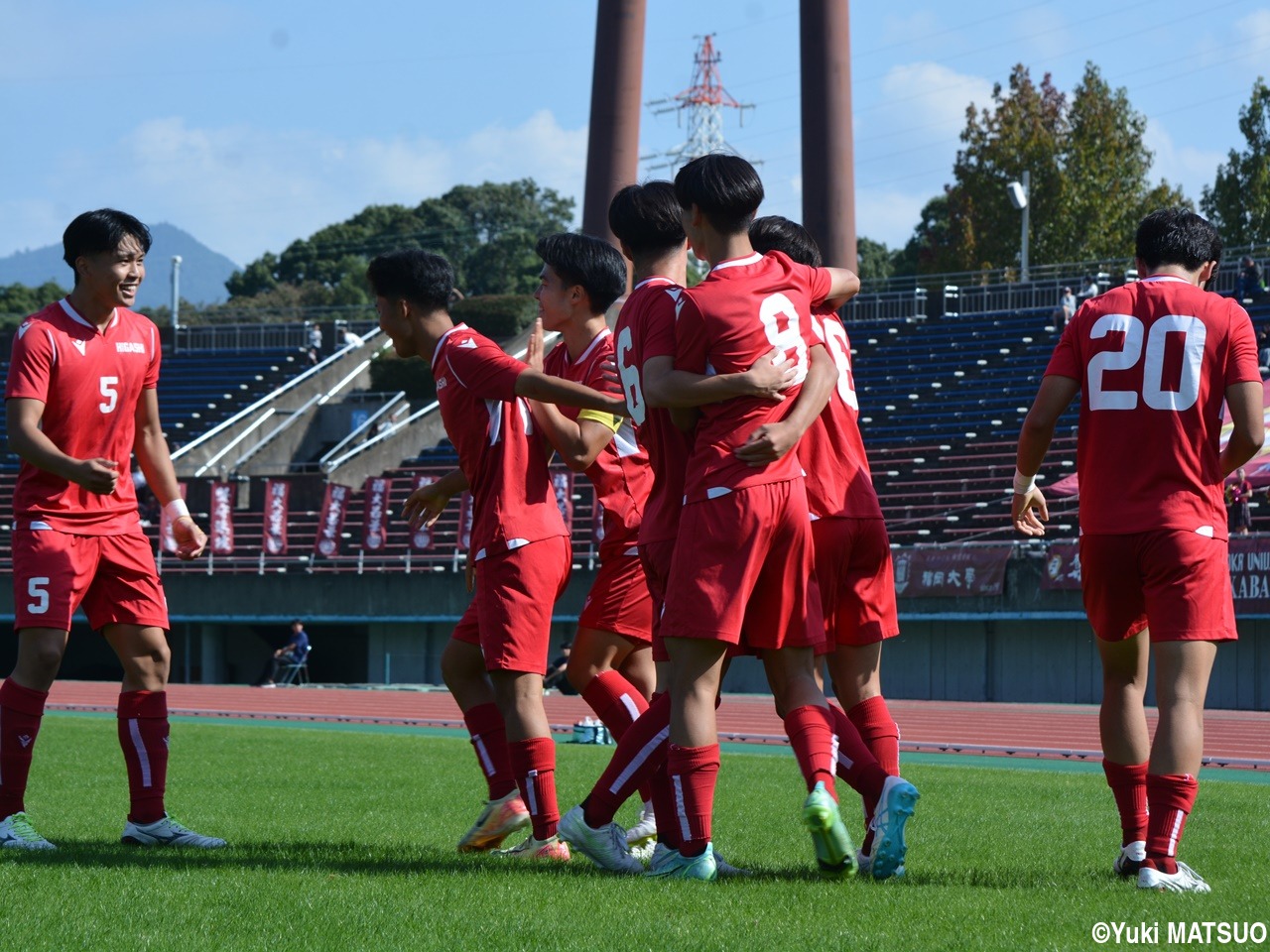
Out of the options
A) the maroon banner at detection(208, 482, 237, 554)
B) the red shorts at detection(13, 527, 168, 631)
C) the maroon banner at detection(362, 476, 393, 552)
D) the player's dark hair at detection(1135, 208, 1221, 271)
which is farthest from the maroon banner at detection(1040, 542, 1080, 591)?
the red shorts at detection(13, 527, 168, 631)

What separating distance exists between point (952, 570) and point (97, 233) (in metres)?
20.8

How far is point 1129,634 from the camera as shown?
5.39 meters

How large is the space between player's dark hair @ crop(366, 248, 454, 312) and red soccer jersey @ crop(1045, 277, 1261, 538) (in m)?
2.21

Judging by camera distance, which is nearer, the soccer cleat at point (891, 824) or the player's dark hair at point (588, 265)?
the soccer cleat at point (891, 824)

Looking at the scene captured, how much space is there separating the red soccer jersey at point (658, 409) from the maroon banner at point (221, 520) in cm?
2939

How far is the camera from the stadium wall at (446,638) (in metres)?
24.5

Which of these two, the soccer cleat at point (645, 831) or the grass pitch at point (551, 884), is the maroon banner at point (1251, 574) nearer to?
the grass pitch at point (551, 884)

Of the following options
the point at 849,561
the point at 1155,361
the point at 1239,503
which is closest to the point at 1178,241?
the point at 1155,361

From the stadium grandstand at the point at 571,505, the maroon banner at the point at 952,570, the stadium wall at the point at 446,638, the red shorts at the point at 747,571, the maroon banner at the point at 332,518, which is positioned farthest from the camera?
the maroon banner at the point at 332,518

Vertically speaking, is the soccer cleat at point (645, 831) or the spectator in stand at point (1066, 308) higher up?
the spectator in stand at point (1066, 308)

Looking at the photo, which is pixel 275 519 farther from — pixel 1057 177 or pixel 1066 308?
pixel 1057 177

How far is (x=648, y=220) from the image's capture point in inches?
216

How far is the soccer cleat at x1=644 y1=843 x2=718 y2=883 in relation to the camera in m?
4.95

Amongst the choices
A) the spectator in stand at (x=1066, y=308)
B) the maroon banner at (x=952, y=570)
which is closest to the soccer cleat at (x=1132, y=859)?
the maroon banner at (x=952, y=570)
